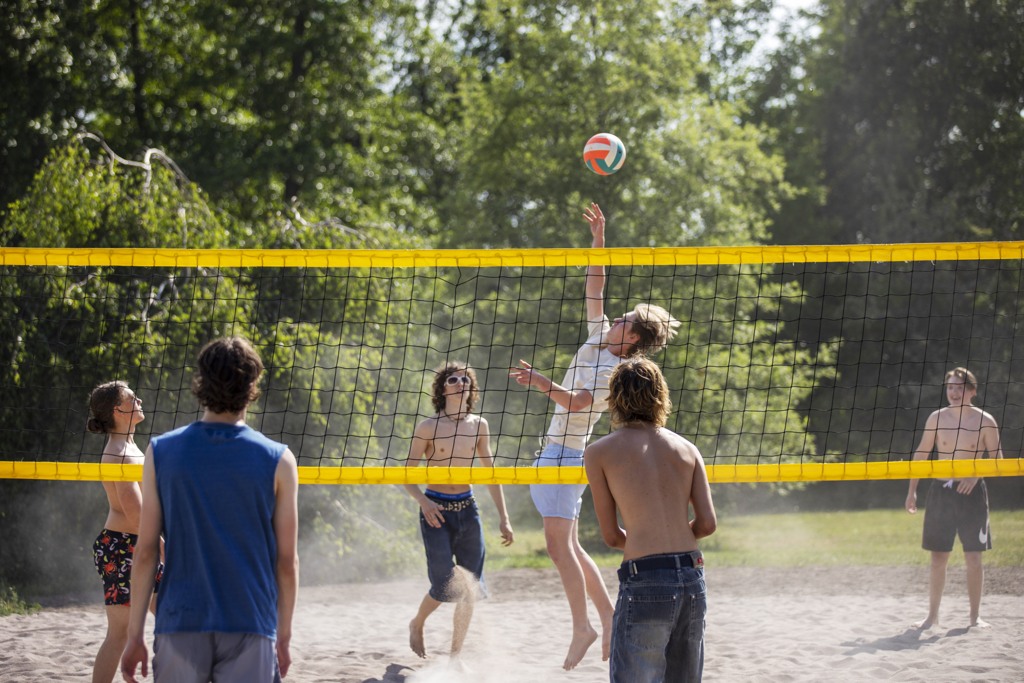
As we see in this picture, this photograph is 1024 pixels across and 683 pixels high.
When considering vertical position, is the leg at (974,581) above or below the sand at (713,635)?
above

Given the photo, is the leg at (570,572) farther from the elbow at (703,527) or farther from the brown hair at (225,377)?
the brown hair at (225,377)

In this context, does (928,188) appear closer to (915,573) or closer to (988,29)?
(988,29)

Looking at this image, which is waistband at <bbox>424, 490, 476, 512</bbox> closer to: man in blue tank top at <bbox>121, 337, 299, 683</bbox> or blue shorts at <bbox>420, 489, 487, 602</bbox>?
blue shorts at <bbox>420, 489, 487, 602</bbox>

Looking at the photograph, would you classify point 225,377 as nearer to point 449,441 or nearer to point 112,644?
point 112,644

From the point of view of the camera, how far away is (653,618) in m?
3.21

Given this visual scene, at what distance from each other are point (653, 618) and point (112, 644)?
2.48 m

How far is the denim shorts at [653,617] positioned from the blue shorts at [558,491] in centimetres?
175

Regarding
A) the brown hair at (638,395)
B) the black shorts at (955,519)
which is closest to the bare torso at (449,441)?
the brown hair at (638,395)

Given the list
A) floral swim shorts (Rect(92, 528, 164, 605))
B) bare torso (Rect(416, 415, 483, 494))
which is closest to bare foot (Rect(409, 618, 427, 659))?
bare torso (Rect(416, 415, 483, 494))

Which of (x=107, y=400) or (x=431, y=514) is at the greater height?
(x=107, y=400)

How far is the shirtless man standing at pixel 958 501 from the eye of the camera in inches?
250

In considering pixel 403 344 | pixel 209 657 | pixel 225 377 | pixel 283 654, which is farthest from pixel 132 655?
pixel 403 344

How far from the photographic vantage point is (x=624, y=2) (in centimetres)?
1375

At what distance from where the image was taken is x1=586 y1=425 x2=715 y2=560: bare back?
3238 millimetres
